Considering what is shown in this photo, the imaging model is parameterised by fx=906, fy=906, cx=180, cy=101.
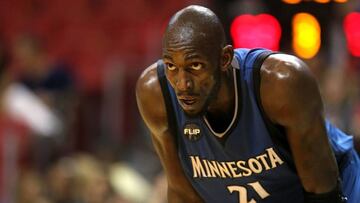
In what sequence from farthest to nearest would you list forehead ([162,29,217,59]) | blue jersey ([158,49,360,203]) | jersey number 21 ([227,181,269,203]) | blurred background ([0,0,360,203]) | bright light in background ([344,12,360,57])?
bright light in background ([344,12,360,57]), blurred background ([0,0,360,203]), jersey number 21 ([227,181,269,203]), blue jersey ([158,49,360,203]), forehead ([162,29,217,59])

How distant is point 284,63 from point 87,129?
5.48 metres

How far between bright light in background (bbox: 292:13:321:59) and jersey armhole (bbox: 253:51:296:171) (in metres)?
4.55

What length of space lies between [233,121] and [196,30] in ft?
1.59

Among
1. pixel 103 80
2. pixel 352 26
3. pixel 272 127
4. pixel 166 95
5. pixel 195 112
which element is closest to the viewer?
pixel 195 112

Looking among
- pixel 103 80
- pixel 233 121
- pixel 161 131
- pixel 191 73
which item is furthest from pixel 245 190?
pixel 103 80

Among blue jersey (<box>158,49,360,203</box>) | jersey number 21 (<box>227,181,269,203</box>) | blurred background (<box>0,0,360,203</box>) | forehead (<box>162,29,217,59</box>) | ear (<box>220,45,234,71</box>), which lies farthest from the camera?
blurred background (<box>0,0,360,203</box>)

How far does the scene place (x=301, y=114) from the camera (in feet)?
11.2

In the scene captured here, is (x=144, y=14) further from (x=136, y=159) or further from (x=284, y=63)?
(x=284, y=63)

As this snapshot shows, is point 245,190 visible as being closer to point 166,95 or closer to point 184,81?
point 166,95

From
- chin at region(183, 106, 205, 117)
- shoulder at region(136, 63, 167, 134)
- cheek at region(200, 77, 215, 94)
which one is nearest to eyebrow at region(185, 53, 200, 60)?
cheek at region(200, 77, 215, 94)

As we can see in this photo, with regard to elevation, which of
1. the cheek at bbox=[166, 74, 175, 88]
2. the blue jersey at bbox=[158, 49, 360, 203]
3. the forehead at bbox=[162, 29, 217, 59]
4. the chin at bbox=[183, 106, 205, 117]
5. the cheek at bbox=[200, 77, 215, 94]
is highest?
the forehead at bbox=[162, 29, 217, 59]

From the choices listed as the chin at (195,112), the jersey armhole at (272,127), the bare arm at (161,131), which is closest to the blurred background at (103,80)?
the bare arm at (161,131)

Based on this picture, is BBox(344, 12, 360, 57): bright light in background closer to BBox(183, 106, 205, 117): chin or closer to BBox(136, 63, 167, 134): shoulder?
BBox(136, 63, 167, 134): shoulder

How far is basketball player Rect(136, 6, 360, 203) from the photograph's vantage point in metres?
3.35
